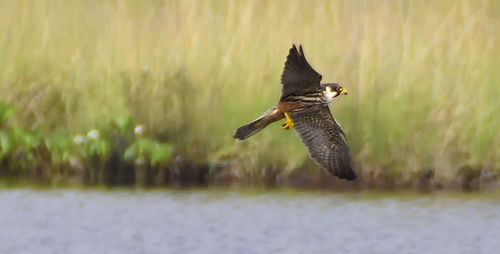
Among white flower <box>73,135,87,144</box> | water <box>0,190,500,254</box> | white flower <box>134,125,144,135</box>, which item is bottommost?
water <box>0,190,500,254</box>

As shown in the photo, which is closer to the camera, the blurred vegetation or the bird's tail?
the bird's tail

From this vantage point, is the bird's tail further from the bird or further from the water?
the water

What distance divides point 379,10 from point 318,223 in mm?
2487

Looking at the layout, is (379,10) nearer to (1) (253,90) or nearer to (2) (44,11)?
(1) (253,90)

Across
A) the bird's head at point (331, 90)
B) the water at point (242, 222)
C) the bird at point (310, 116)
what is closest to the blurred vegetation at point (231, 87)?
the water at point (242, 222)

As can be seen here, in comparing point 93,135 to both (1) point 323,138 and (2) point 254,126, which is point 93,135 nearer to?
(1) point 323,138

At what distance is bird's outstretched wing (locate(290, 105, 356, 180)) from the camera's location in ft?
31.3

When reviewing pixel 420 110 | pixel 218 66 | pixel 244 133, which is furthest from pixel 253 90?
pixel 244 133

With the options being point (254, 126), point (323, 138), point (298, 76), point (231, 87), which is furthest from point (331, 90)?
point (231, 87)

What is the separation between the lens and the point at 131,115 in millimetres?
12188

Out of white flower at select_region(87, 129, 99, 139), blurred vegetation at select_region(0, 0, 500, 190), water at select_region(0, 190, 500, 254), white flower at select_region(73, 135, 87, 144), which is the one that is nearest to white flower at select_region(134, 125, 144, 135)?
blurred vegetation at select_region(0, 0, 500, 190)

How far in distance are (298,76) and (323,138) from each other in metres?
0.88

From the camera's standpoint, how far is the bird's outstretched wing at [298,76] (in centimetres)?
873

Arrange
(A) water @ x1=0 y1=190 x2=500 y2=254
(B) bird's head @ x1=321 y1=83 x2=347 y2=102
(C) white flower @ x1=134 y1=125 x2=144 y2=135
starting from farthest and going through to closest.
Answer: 1. (C) white flower @ x1=134 y1=125 x2=144 y2=135
2. (A) water @ x1=0 y1=190 x2=500 y2=254
3. (B) bird's head @ x1=321 y1=83 x2=347 y2=102
